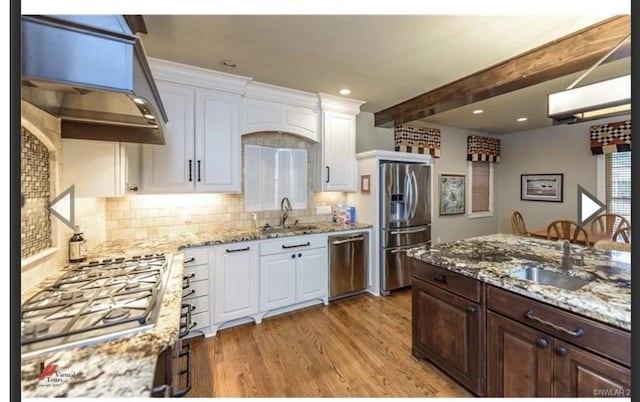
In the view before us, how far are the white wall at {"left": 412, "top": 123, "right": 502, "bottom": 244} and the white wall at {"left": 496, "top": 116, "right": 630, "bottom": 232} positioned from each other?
23.4 inches

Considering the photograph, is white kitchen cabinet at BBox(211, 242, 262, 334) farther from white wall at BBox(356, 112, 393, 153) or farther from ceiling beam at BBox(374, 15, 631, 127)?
ceiling beam at BBox(374, 15, 631, 127)

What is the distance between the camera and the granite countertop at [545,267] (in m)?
0.87

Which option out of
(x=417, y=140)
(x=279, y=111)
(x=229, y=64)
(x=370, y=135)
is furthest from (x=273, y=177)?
(x=417, y=140)

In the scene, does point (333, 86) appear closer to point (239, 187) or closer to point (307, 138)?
point (307, 138)

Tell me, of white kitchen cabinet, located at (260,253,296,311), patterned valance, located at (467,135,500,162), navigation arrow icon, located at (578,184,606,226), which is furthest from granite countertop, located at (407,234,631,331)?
patterned valance, located at (467,135,500,162)

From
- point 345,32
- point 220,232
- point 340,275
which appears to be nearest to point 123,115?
point 345,32

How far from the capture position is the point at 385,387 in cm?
157

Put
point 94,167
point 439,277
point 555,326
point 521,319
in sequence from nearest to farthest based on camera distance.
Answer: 1. point 555,326
2. point 521,319
3. point 94,167
4. point 439,277

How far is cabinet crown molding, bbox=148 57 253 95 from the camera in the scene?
6.74 ft

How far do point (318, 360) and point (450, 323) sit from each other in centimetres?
97

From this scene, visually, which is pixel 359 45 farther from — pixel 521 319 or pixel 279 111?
pixel 521 319

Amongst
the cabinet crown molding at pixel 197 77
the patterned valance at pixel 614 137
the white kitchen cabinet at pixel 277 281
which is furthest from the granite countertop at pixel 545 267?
the cabinet crown molding at pixel 197 77

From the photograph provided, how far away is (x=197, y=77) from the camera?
221cm

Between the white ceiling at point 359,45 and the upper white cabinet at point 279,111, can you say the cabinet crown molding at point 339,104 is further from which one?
the white ceiling at point 359,45
